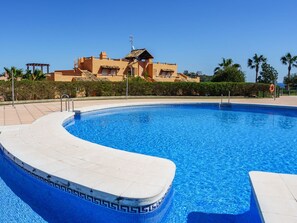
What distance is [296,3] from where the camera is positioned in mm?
14828

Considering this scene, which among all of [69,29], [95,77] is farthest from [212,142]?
[95,77]

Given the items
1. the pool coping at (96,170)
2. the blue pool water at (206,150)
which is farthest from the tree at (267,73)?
the pool coping at (96,170)

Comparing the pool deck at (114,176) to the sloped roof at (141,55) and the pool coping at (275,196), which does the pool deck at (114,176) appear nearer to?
the pool coping at (275,196)

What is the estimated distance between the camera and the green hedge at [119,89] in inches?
750

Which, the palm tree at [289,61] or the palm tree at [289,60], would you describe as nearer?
the palm tree at [289,61]

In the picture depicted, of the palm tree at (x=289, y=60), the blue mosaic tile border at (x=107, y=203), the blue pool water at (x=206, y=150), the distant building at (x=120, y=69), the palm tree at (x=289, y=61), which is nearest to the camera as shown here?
the blue mosaic tile border at (x=107, y=203)

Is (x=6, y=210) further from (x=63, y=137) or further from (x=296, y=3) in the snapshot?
(x=296, y=3)

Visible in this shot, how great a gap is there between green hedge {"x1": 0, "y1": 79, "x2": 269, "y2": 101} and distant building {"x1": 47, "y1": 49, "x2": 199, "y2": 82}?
10.1 metres

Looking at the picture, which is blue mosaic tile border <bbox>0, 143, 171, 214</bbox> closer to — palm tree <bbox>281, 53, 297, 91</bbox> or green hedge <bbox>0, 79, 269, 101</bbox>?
green hedge <bbox>0, 79, 269, 101</bbox>

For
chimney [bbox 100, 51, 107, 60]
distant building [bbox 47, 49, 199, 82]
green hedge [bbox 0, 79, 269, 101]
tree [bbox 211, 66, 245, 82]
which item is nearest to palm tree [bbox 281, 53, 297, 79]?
tree [bbox 211, 66, 245, 82]

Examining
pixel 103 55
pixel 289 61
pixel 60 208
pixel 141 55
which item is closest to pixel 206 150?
pixel 60 208

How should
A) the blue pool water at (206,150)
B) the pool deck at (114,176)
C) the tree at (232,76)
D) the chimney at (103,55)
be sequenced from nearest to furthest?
the pool deck at (114,176)
the blue pool water at (206,150)
the tree at (232,76)
the chimney at (103,55)

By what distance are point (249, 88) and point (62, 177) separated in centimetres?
2693

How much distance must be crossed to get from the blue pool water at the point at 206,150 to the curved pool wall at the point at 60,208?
58 centimetres
